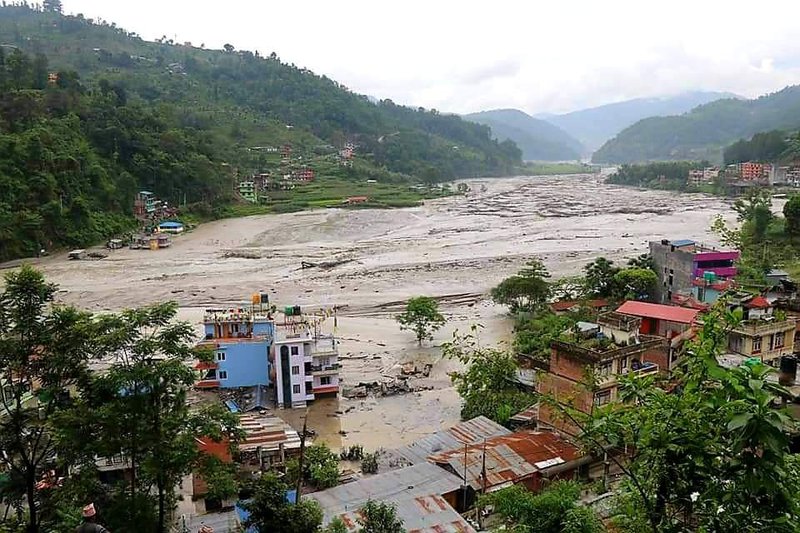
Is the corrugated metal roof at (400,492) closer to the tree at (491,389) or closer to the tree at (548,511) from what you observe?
the tree at (548,511)

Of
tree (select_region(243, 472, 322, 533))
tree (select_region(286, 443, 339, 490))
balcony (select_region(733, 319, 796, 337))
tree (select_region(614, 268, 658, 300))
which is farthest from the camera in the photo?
tree (select_region(614, 268, 658, 300))

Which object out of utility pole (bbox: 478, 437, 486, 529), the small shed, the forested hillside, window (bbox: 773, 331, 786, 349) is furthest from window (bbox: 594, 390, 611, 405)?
the small shed

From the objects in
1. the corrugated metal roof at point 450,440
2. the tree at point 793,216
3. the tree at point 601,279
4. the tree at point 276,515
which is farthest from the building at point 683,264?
the tree at point 276,515

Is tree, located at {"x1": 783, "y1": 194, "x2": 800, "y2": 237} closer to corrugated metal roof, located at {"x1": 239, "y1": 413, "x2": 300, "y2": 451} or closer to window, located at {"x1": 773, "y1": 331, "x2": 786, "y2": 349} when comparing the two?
window, located at {"x1": 773, "y1": 331, "x2": 786, "y2": 349}

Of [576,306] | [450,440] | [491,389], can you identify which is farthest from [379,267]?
[450,440]

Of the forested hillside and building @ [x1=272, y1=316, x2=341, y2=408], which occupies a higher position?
the forested hillside

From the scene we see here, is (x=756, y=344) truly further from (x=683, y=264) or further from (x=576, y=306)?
A: (x=683, y=264)
